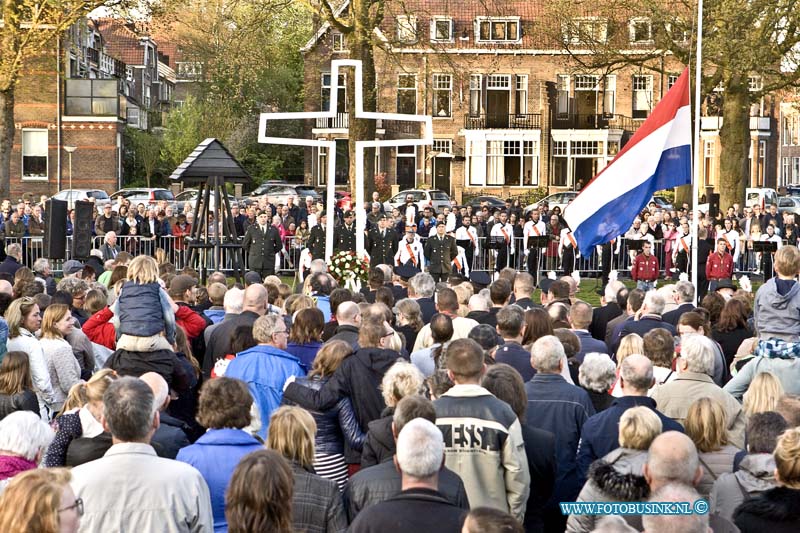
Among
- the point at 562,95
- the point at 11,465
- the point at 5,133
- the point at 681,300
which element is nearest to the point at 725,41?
the point at 681,300

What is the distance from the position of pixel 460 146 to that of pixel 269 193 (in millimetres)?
10649

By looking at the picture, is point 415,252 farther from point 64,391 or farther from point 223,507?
point 223,507

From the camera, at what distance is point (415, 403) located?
5.62 m

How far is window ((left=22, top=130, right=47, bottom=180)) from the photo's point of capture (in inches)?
1959

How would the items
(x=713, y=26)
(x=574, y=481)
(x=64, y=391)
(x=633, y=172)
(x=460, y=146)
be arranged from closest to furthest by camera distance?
(x=574, y=481) < (x=64, y=391) < (x=633, y=172) < (x=713, y=26) < (x=460, y=146)

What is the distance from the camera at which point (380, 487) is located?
548 cm

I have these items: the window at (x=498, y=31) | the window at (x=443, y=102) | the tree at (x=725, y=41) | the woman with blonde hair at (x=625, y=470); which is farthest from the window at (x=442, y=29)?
the woman with blonde hair at (x=625, y=470)

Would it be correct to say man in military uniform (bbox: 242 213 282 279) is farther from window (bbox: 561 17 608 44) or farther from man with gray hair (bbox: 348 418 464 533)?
man with gray hair (bbox: 348 418 464 533)

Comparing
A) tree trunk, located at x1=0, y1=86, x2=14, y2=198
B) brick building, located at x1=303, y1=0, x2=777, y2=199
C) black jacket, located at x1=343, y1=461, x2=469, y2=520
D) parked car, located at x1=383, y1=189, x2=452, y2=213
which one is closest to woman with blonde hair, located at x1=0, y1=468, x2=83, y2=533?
black jacket, located at x1=343, y1=461, x2=469, y2=520

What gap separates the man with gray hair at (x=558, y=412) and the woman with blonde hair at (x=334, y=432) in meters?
1.06

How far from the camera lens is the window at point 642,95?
54.7 metres

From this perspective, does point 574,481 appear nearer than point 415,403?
No

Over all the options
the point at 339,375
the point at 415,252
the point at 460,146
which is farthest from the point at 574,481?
the point at 460,146

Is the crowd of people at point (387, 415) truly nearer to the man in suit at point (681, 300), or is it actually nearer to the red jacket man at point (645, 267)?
the man in suit at point (681, 300)
